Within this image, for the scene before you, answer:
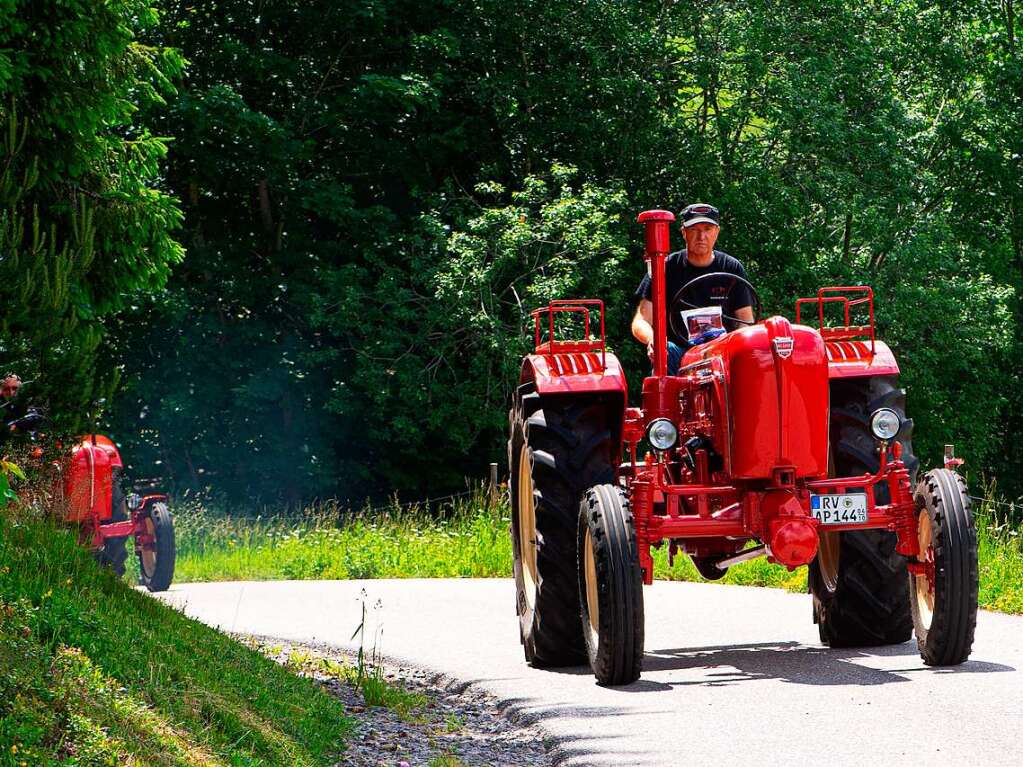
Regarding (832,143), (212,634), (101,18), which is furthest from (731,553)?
(832,143)

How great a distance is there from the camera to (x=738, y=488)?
342 inches

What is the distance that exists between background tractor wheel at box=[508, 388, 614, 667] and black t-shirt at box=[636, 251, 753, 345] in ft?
3.07

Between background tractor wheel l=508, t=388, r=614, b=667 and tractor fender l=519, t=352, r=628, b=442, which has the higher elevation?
tractor fender l=519, t=352, r=628, b=442

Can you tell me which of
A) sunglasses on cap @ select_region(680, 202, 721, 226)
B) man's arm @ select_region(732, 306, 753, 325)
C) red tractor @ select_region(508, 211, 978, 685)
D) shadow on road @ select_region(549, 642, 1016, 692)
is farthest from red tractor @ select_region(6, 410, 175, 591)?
man's arm @ select_region(732, 306, 753, 325)

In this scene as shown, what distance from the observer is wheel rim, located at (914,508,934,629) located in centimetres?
836

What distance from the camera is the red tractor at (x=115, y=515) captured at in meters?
15.3

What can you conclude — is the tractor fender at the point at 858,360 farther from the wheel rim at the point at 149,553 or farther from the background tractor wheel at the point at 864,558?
the wheel rim at the point at 149,553

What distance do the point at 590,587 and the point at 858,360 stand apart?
2.20 metres

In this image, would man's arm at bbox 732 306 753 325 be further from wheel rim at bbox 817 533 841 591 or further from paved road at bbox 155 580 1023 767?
paved road at bbox 155 580 1023 767

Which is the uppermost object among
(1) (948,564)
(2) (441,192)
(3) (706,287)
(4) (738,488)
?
(2) (441,192)

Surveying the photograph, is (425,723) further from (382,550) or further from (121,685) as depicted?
(382,550)

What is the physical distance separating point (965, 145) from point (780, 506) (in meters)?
29.3

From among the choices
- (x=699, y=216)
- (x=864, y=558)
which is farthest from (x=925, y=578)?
(x=699, y=216)

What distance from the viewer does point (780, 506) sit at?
8375 millimetres
